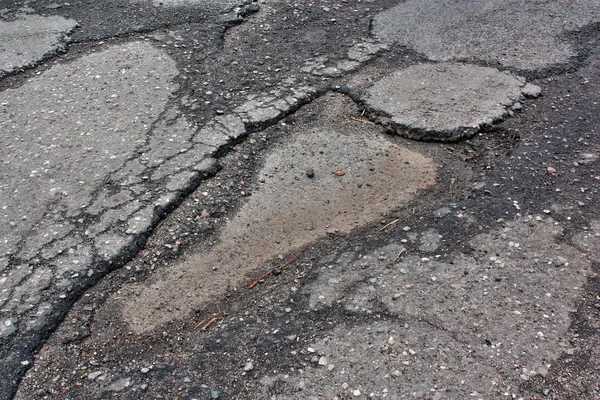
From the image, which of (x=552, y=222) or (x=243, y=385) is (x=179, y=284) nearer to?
(x=243, y=385)

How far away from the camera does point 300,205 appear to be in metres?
2.96

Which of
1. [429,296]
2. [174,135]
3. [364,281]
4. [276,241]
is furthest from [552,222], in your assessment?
[174,135]

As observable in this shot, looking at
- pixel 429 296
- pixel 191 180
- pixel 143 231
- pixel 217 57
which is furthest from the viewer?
pixel 217 57

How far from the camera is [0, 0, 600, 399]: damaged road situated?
2121 mm

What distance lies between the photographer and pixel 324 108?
3.63 m

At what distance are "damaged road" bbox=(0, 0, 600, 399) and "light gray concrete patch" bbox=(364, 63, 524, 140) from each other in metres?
0.01

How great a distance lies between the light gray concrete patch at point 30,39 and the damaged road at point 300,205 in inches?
0.9

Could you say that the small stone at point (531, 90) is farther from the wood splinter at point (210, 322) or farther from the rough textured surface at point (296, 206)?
the wood splinter at point (210, 322)

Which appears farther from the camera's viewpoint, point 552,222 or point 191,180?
point 191,180

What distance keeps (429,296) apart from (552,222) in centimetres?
82

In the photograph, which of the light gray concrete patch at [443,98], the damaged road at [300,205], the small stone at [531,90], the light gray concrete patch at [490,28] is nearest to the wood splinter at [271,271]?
the damaged road at [300,205]

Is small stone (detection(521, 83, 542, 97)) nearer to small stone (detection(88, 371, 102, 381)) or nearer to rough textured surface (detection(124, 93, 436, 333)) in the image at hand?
rough textured surface (detection(124, 93, 436, 333))

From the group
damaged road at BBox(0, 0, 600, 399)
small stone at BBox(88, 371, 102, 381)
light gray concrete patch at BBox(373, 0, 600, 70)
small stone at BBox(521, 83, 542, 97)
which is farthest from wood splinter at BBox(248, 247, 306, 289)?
light gray concrete patch at BBox(373, 0, 600, 70)

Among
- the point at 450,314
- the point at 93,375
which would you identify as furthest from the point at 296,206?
the point at 93,375
